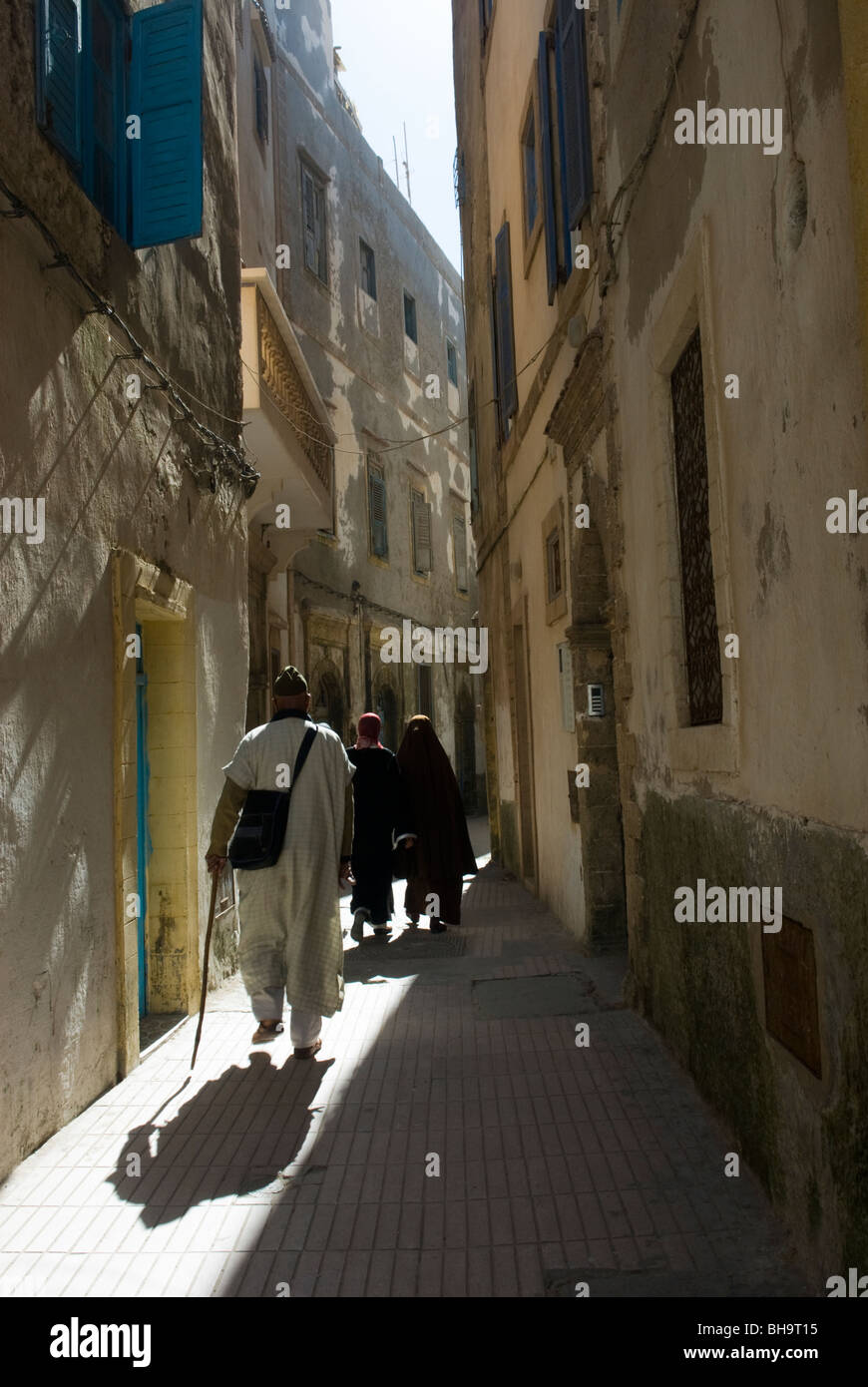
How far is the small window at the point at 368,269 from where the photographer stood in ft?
67.1

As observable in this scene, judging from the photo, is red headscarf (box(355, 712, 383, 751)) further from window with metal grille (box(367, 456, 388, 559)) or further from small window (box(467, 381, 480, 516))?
window with metal grille (box(367, 456, 388, 559))

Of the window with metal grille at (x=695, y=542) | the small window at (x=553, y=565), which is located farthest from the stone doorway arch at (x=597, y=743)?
the window with metal grille at (x=695, y=542)

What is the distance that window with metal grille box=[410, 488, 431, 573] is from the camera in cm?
2300

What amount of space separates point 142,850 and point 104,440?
2.45 metres

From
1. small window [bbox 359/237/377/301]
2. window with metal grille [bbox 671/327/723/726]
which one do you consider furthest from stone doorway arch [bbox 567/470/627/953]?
small window [bbox 359/237/377/301]

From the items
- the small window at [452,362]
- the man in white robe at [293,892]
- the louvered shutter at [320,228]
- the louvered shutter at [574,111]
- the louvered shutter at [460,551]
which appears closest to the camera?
the man in white robe at [293,892]

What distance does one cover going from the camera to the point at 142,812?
674 cm

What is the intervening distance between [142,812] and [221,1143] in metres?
2.63

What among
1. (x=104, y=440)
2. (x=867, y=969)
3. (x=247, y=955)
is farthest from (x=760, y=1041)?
(x=104, y=440)

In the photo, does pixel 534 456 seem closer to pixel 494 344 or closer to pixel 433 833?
pixel 494 344

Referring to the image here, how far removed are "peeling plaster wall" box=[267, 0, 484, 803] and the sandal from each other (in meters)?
10.9

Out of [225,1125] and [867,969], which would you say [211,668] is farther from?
[867,969]

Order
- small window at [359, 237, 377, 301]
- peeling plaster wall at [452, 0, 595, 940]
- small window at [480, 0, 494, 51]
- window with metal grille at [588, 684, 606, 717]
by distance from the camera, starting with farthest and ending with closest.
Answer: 1. small window at [359, 237, 377, 301]
2. small window at [480, 0, 494, 51]
3. peeling plaster wall at [452, 0, 595, 940]
4. window with metal grille at [588, 684, 606, 717]

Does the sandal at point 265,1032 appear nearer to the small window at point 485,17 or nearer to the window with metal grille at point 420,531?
the small window at point 485,17
